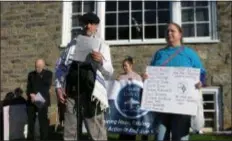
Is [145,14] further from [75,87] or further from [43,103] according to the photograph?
[75,87]

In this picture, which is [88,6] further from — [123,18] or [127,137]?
[127,137]

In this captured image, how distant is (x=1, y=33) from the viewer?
1263 cm

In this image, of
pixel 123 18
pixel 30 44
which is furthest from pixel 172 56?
pixel 30 44

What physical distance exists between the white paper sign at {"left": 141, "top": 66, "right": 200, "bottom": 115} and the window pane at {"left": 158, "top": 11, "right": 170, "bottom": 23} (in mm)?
6356

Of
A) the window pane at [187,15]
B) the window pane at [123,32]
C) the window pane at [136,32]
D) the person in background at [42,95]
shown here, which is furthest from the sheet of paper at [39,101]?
the window pane at [187,15]

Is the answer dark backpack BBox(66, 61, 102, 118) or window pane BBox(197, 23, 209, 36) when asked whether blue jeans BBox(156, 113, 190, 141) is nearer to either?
dark backpack BBox(66, 61, 102, 118)

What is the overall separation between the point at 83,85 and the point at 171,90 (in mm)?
1072

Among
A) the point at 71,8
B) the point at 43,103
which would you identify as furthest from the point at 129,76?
the point at 71,8

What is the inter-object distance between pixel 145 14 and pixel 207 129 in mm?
3364

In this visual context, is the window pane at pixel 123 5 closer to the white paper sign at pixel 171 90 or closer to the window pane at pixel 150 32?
the window pane at pixel 150 32

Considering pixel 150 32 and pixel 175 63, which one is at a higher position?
pixel 150 32

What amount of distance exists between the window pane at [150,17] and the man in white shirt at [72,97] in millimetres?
6447

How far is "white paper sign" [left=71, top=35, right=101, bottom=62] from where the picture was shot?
5.41 metres

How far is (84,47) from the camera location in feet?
17.9
